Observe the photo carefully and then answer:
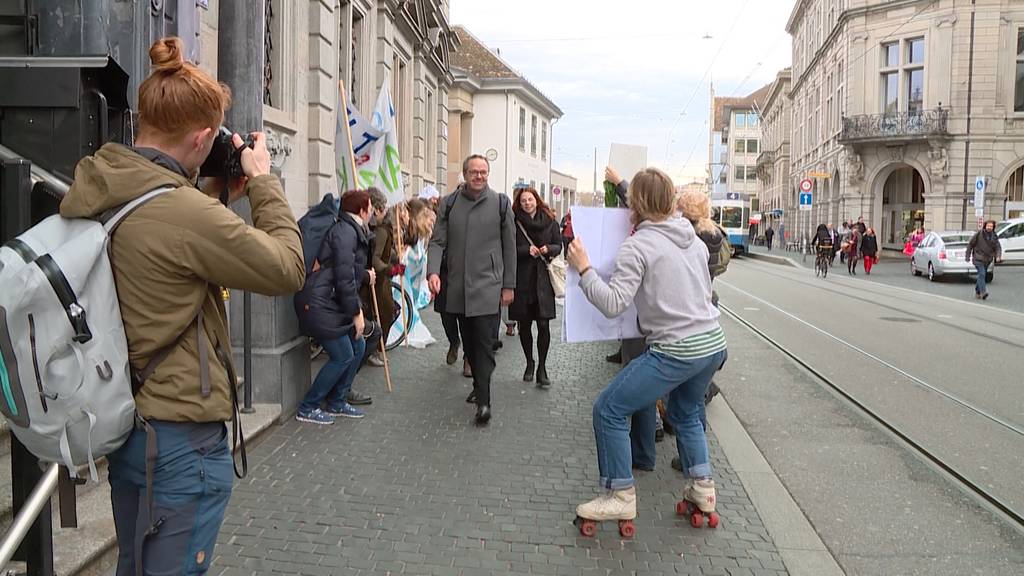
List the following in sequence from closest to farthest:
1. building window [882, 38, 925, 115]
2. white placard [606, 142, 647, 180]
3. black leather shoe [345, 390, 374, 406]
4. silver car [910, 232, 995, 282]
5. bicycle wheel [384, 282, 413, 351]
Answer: white placard [606, 142, 647, 180] → black leather shoe [345, 390, 374, 406] → bicycle wheel [384, 282, 413, 351] → silver car [910, 232, 995, 282] → building window [882, 38, 925, 115]

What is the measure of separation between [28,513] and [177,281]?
3.09ft

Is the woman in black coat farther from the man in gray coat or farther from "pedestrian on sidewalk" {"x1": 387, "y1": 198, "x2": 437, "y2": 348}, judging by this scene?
the man in gray coat

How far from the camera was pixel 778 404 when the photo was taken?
7383 mm

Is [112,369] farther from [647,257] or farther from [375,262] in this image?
[375,262]

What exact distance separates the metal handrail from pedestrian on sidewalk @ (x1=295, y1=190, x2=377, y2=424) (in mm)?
3533

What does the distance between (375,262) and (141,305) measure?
A: 18.9ft

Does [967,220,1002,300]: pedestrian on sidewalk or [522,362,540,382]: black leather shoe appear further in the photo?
[967,220,1002,300]: pedestrian on sidewalk

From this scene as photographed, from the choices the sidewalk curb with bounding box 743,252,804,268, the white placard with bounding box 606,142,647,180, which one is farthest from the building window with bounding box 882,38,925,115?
the white placard with bounding box 606,142,647,180

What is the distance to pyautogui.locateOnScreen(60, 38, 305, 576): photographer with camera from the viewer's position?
2.00 m

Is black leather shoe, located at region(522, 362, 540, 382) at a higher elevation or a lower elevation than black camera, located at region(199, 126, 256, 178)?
lower

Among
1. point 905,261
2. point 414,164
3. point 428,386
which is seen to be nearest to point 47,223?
point 428,386

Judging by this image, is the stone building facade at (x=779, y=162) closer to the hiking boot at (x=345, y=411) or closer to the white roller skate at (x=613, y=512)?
the hiking boot at (x=345, y=411)

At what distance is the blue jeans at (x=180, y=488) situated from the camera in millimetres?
2102

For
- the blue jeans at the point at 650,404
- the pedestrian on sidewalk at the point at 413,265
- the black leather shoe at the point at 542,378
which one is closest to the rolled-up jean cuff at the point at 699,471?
the blue jeans at the point at 650,404
